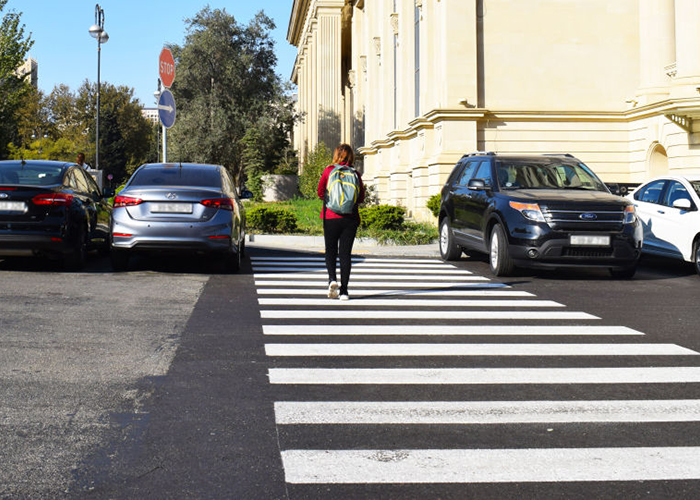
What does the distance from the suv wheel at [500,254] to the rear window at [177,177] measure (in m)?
4.29

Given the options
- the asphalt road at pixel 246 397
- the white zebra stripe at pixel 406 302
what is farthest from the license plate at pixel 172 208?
the white zebra stripe at pixel 406 302

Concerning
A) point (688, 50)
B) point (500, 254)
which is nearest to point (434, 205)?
point (688, 50)

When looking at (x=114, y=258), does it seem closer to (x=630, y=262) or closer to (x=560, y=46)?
(x=630, y=262)

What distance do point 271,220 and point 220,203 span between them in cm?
802

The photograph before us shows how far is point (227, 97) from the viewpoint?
4750 cm

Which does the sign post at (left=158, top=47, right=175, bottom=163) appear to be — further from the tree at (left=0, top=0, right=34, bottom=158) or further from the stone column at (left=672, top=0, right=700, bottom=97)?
the tree at (left=0, top=0, right=34, bottom=158)

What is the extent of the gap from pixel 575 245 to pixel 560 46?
1607cm

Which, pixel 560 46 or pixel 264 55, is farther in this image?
pixel 264 55

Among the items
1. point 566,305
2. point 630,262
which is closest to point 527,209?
point 630,262

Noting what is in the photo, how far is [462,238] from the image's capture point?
1509 cm

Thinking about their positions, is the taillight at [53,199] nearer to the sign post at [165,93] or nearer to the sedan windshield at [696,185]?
the sign post at [165,93]

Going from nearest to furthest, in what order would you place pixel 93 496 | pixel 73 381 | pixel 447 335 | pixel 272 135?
pixel 93 496, pixel 73 381, pixel 447 335, pixel 272 135

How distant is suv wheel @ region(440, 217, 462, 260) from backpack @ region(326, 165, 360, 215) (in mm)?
5786

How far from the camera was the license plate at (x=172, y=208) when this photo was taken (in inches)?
481
